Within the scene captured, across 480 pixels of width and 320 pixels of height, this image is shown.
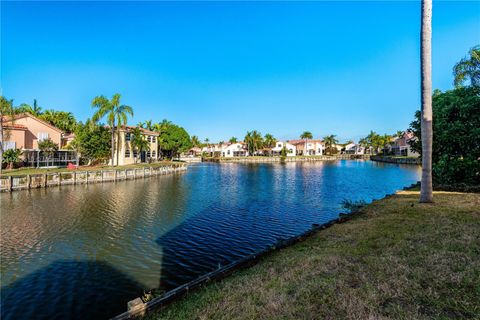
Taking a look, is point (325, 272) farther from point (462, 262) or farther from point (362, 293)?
point (462, 262)

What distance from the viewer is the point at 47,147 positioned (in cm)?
3997

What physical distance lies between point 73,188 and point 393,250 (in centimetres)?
3330

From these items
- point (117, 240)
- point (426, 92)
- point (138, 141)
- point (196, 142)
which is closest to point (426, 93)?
point (426, 92)

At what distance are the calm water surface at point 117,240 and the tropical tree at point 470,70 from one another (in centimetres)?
1374

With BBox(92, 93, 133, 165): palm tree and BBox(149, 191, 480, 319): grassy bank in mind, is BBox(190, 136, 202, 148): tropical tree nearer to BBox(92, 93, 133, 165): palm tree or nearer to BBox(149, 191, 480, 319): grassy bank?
BBox(92, 93, 133, 165): palm tree

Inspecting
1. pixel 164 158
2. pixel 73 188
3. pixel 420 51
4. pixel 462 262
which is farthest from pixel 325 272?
pixel 164 158

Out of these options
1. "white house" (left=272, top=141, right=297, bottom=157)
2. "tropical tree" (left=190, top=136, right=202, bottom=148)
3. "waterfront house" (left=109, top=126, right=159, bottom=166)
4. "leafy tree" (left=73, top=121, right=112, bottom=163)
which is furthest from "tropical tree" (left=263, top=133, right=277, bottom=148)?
"leafy tree" (left=73, top=121, right=112, bottom=163)

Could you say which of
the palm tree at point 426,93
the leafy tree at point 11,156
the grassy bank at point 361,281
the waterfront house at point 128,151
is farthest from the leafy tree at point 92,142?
the palm tree at point 426,93

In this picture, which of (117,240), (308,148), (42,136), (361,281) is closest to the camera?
(361,281)

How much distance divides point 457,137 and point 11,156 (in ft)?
160

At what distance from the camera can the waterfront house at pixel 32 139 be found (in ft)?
124

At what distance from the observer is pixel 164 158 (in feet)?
275

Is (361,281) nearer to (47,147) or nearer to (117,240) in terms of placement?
(117,240)

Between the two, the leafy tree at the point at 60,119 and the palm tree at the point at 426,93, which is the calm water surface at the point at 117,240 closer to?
the palm tree at the point at 426,93
